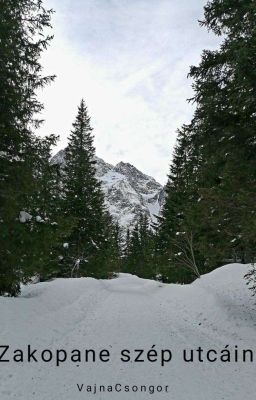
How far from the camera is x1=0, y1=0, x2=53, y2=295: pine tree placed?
13133mm

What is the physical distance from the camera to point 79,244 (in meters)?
34.5

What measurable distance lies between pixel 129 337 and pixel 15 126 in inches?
335

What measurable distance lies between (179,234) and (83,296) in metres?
13.2

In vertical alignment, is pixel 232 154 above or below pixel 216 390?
above

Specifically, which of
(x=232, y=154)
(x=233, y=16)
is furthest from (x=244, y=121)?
(x=233, y=16)

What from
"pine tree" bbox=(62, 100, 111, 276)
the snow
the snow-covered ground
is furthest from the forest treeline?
"pine tree" bbox=(62, 100, 111, 276)

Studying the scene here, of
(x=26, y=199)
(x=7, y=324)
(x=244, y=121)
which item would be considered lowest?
(x=7, y=324)

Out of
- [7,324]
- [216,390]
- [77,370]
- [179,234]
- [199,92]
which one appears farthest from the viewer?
[179,234]

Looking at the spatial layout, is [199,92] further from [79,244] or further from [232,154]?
[79,244]

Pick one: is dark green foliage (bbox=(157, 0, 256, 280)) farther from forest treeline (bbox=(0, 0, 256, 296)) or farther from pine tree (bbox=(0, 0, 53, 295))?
pine tree (bbox=(0, 0, 53, 295))

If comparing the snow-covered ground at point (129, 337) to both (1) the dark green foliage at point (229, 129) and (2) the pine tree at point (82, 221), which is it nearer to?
(1) the dark green foliage at point (229, 129)

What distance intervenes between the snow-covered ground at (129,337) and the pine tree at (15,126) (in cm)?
148

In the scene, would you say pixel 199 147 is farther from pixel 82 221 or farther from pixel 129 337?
pixel 82 221

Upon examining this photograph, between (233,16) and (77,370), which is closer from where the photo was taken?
(77,370)
